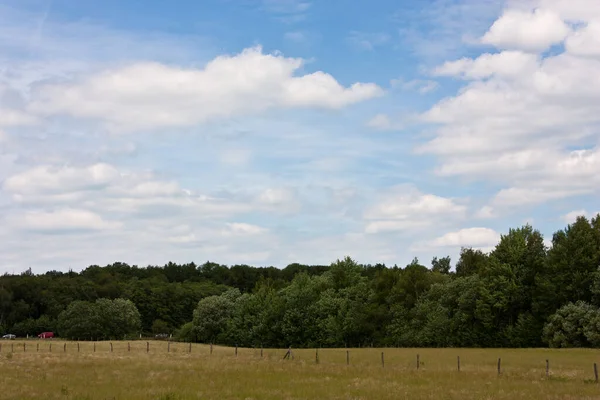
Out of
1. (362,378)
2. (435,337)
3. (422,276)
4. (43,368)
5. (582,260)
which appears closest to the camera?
(362,378)

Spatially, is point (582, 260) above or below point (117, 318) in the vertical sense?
above

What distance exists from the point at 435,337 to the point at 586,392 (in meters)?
68.7

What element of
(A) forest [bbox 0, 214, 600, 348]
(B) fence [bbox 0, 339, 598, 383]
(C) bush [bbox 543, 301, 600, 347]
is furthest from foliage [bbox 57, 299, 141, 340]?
(C) bush [bbox 543, 301, 600, 347]

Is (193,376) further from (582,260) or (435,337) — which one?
(435,337)

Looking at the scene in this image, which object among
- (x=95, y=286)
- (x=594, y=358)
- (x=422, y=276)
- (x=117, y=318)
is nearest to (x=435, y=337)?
(x=422, y=276)

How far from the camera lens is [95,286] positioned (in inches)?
6767

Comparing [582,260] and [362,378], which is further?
[582,260]

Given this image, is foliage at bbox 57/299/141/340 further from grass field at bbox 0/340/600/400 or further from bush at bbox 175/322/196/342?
grass field at bbox 0/340/600/400

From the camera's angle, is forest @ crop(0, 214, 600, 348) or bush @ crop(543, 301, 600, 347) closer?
Answer: bush @ crop(543, 301, 600, 347)

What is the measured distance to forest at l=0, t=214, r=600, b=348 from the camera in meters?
84.9

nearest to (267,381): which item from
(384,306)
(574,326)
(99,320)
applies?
(574,326)

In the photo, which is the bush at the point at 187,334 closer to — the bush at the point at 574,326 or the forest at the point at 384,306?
the forest at the point at 384,306

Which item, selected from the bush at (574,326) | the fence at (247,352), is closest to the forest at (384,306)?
Answer: the bush at (574,326)

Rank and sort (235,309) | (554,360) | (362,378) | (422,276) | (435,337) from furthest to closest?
(235,309) < (422,276) < (435,337) < (554,360) < (362,378)
